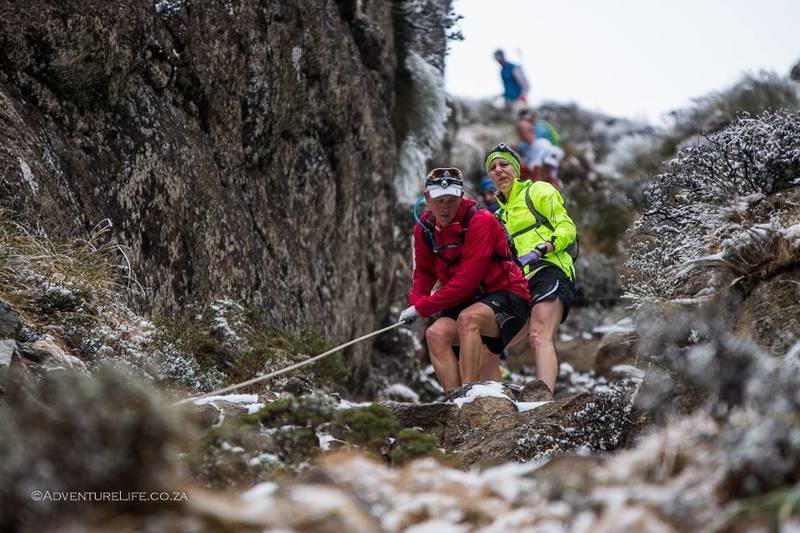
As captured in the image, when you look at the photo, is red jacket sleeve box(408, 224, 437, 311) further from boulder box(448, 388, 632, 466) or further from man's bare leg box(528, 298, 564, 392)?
boulder box(448, 388, 632, 466)

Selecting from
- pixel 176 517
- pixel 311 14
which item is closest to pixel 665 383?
pixel 176 517

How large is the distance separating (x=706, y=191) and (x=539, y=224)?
1868 mm

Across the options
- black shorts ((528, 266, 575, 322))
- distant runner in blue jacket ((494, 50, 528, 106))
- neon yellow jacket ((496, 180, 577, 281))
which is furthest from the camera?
distant runner in blue jacket ((494, 50, 528, 106))

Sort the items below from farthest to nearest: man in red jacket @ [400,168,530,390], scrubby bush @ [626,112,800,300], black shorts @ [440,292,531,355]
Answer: black shorts @ [440,292,531,355]
man in red jacket @ [400,168,530,390]
scrubby bush @ [626,112,800,300]

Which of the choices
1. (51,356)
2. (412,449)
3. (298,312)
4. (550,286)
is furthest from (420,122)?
(412,449)

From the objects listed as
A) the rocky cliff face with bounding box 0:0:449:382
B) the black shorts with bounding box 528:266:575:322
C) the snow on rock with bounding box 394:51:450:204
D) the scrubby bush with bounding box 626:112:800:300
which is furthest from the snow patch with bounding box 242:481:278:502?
the snow on rock with bounding box 394:51:450:204

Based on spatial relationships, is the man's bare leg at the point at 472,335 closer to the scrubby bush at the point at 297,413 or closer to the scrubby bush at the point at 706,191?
the scrubby bush at the point at 706,191

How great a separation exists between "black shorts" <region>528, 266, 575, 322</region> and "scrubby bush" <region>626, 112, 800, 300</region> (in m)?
1.02

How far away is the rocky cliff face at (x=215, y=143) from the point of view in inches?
238

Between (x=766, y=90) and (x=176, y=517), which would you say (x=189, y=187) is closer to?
(x=176, y=517)

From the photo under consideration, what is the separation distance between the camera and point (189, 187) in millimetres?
7109

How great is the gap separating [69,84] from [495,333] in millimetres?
3240

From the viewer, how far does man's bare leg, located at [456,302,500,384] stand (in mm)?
6410

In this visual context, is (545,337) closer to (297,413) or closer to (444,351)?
(444,351)
